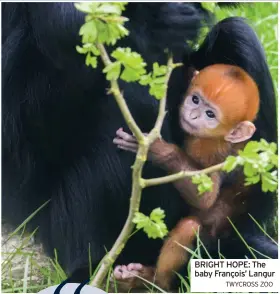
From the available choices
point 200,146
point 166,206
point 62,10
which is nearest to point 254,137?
point 200,146

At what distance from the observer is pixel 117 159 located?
247 centimetres

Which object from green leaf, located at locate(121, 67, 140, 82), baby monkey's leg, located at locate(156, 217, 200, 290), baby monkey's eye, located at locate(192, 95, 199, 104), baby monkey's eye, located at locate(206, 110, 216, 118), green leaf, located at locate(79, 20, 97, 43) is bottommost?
baby monkey's leg, located at locate(156, 217, 200, 290)

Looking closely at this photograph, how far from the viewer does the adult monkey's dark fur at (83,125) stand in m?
2.35

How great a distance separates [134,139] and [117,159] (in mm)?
130

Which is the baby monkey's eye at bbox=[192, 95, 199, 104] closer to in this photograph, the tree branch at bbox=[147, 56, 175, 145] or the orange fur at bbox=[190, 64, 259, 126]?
the orange fur at bbox=[190, 64, 259, 126]

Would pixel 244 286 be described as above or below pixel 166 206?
below

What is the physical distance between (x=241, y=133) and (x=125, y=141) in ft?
1.19

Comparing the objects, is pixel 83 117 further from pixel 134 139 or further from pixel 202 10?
pixel 202 10

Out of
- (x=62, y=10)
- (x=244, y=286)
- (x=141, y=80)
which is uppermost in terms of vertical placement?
(x=62, y=10)

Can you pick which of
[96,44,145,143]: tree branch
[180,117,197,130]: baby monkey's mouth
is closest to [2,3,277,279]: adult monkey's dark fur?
[180,117,197,130]: baby monkey's mouth

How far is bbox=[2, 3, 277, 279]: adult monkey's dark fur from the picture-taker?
2.35m
